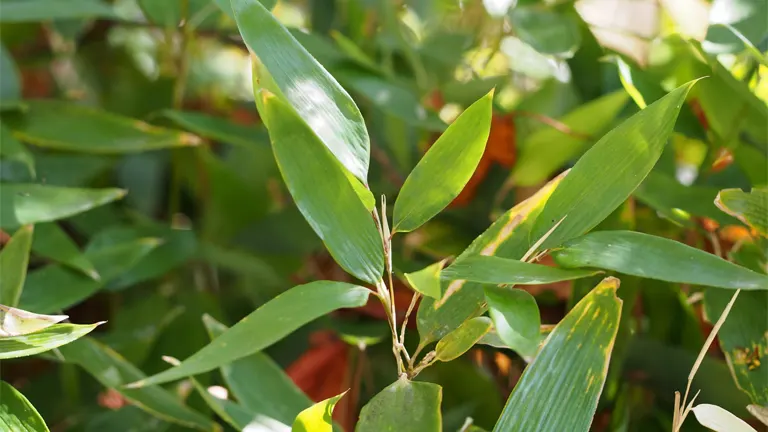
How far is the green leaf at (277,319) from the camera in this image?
0.32 metres

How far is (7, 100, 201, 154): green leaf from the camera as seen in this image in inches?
21.6

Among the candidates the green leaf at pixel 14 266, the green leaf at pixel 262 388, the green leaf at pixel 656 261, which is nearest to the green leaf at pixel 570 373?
the green leaf at pixel 656 261

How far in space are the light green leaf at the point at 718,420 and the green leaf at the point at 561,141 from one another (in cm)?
25

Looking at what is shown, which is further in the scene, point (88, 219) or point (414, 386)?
point (88, 219)

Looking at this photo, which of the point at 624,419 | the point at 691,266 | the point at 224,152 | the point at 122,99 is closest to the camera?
the point at 691,266

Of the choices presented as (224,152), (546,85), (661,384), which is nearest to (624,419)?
(661,384)

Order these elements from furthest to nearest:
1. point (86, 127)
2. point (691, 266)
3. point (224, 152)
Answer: point (224, 152) < point (86, 127) < point (691, 266)

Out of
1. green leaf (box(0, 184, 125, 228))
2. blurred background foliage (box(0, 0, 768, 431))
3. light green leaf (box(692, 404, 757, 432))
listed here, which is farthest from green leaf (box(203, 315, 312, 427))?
light green leaf (box(692, 404, 757, 432))

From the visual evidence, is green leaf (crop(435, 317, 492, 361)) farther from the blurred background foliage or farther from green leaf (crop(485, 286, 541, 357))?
the blurred background foliage

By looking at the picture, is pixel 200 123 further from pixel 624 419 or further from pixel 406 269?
pixel 624 419

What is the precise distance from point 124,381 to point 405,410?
203 millimetres

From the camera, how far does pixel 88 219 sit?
25.1 inches

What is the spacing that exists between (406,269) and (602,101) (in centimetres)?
18

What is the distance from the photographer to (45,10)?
539mm
